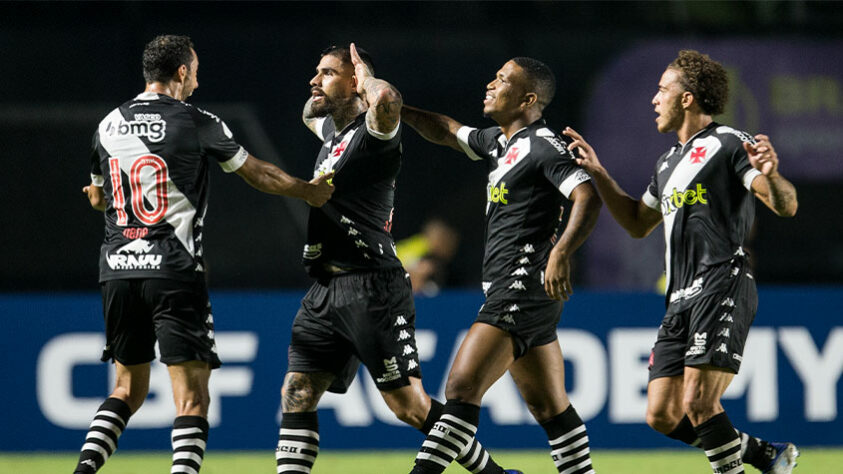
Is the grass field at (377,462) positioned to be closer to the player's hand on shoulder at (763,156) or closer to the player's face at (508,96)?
the player's face at (508,96)

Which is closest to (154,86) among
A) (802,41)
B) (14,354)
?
(14,354)

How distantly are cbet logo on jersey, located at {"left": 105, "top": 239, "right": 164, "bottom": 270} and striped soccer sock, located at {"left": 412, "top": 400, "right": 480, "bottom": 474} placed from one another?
1.54 metres

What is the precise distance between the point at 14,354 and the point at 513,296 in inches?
177

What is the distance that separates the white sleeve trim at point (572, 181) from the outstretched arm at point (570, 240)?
0.07 feet

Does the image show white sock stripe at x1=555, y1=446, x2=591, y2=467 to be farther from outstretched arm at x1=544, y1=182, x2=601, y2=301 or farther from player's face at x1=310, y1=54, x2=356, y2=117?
player's face at x1=310, y1=54, x2=356, y2=117

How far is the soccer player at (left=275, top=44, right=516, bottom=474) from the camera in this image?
5.66m

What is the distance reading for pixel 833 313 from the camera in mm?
8711

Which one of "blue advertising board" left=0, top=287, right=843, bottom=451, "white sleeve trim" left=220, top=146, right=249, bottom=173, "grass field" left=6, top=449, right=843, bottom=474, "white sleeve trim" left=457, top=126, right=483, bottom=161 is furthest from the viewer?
"blue advertising board" left=0, top=287, right=843, bottom=451

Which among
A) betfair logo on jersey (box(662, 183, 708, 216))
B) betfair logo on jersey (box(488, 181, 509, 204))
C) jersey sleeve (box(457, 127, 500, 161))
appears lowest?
betfair logo on jersey (box(662, 183, 708, 216))

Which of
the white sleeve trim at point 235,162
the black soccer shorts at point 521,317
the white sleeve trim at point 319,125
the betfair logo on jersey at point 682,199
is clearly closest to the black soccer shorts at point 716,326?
the betfair logo on jersey at point 682,199

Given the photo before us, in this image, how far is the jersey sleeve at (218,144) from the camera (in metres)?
5.69

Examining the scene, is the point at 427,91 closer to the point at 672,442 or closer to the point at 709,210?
the point at 672,442

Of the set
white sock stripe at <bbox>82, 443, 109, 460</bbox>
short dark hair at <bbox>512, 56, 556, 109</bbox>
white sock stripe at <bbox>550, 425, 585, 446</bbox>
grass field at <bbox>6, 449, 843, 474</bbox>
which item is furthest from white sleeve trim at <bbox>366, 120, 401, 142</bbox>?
grass field at <bbox>6, 449, 843, 474</bbox>

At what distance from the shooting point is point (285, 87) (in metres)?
11.8
